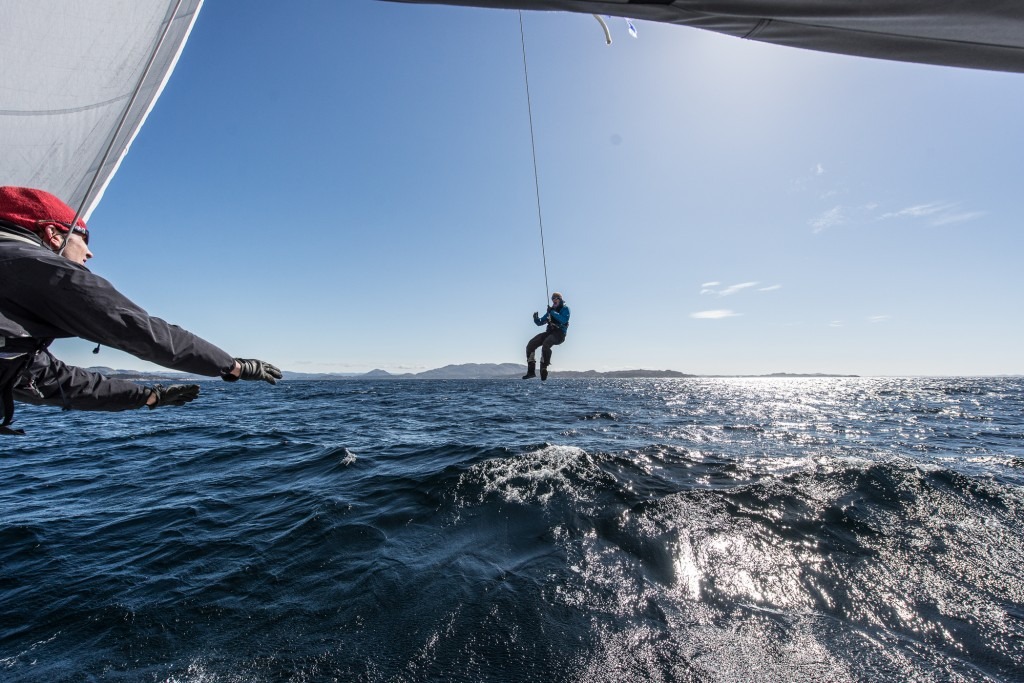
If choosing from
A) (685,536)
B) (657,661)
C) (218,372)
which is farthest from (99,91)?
(685,536)

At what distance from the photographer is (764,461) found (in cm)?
1112

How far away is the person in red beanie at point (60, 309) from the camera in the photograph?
1.83 metres

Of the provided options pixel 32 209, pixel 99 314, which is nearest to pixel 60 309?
pixel 99 314

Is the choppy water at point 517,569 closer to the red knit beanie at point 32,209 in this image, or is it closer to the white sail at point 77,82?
the red knit beanie at point 32,209

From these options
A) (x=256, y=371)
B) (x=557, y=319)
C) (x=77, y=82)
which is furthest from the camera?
(x=557, y=319)

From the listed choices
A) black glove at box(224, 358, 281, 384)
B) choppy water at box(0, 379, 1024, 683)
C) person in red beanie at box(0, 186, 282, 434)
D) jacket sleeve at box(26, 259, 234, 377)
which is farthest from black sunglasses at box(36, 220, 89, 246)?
choppy water at box(0, 379, 1024, 683)

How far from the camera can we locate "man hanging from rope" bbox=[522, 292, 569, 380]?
35.1ft

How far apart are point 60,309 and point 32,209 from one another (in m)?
0.93

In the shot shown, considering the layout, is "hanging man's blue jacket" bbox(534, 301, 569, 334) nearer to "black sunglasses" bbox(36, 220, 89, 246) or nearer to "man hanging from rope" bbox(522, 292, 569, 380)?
"man hanging from rope" bbox(522, 292, 569, 380)

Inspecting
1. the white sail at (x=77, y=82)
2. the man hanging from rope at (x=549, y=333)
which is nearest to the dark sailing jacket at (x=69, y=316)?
the white sail at (x=77, y=82)

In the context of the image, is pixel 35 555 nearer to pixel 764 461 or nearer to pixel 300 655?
pixel 300 655

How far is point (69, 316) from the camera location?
185cm

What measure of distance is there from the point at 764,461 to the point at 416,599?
33.0 feet

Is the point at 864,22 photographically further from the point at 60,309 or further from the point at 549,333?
the point at 549,333
